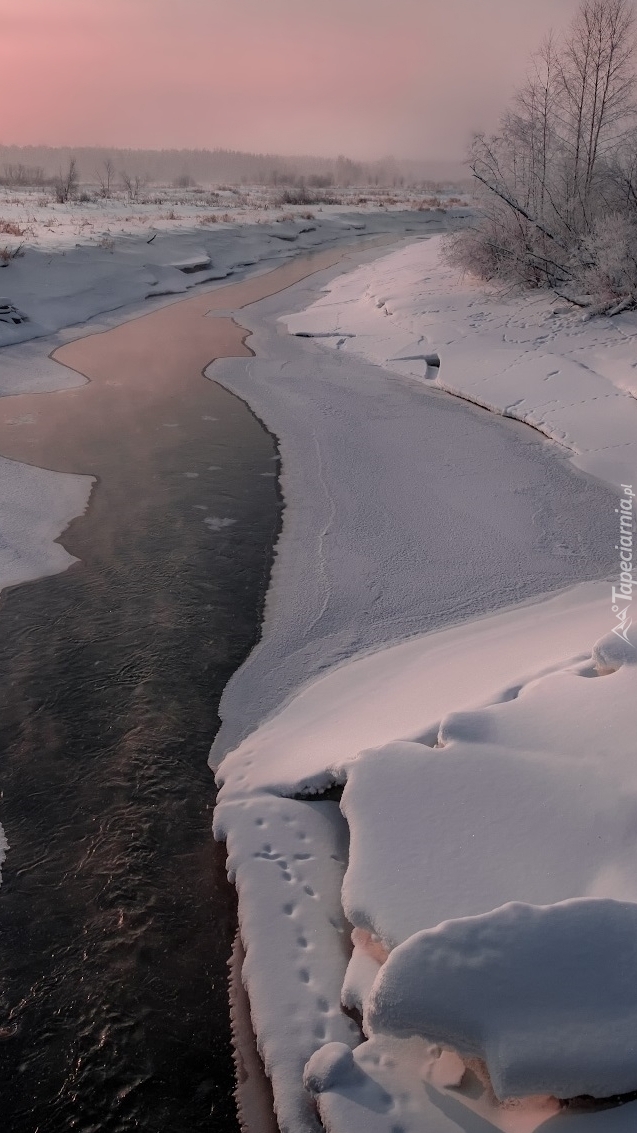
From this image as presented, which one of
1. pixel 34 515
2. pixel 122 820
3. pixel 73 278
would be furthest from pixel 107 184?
pixel 122 820

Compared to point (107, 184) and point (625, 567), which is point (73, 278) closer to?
point (625, 567)

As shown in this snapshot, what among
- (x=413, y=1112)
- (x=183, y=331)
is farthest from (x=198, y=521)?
(x=183, y=331)

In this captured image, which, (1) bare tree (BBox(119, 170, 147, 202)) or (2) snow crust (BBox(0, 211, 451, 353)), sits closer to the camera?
(2) snow crust (BBox(0, 211, 451, 353))

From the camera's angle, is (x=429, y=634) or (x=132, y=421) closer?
(x=429, y=634)

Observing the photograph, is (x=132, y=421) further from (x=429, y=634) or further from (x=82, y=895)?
(x=82, y=895)

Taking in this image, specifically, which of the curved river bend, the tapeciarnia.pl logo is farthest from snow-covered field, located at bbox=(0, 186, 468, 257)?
the tapeciarnia.pl logo

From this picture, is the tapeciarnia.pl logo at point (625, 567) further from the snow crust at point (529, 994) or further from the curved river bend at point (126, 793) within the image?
the curved river bend at point (126, 793)

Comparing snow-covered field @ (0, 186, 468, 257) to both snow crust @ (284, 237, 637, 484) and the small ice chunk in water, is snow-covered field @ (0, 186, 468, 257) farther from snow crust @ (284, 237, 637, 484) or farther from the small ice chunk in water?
the small ice chunk in water
